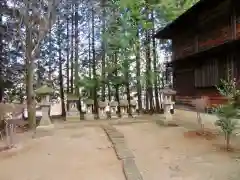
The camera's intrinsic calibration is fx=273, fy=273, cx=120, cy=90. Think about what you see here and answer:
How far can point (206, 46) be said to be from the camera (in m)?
13.8

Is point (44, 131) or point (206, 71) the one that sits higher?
point (206, 71)

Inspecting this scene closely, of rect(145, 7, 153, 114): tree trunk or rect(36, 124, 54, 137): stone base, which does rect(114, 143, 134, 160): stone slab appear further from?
rect(145, 7, 153, 114): tree trunk

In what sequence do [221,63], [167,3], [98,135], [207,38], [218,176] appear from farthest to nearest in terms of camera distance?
[167,3], [207,38], [221,63], [98,135], [218,176]

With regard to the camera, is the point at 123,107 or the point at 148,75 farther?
the point at 148,75

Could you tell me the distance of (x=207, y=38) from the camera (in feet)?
45.3

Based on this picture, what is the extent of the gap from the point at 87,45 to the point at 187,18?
9.43 m

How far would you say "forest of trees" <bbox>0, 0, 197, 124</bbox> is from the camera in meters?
13.9

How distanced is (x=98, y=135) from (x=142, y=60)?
37.5 ft

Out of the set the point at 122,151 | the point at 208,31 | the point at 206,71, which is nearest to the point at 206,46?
the point at 208,31

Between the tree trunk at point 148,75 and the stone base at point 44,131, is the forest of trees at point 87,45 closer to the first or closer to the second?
the tree trunk at point 148,75

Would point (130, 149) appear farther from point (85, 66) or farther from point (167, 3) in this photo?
point (85, 66)

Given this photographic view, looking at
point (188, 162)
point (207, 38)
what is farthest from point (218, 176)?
point (207, 38)

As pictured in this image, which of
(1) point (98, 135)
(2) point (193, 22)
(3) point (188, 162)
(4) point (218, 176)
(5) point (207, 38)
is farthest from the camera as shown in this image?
(2) point (193, 22)

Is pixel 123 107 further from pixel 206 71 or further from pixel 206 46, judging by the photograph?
pixel 206 46
